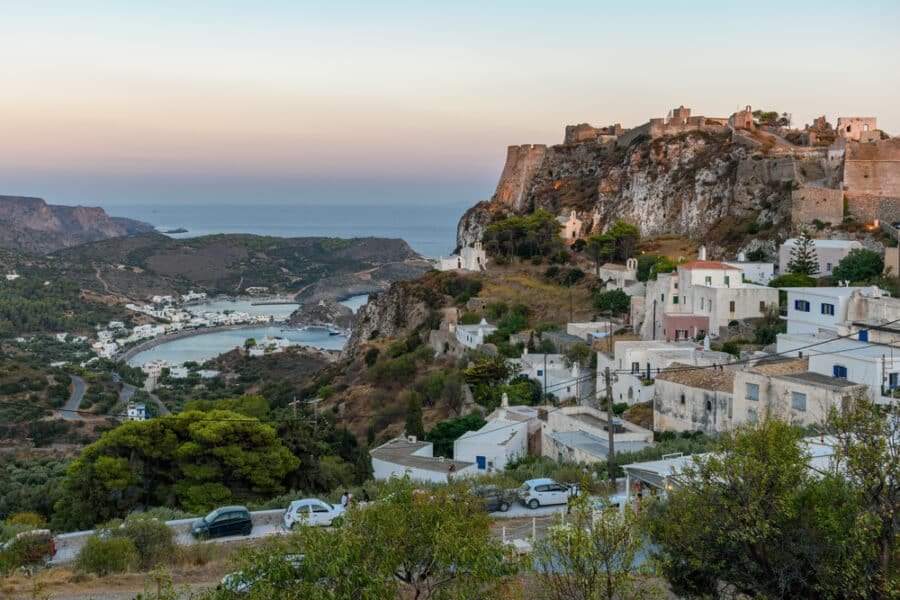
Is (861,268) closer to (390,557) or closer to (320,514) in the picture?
(320,514)

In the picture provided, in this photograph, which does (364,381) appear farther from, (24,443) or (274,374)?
(274,374)

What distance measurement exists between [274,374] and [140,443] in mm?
47461

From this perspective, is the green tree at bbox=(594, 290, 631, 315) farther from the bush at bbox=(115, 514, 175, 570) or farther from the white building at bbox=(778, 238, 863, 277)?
the bush at bbox=(115, 514, 175, 570)

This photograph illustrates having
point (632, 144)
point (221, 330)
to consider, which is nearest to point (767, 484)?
point (632, 144)

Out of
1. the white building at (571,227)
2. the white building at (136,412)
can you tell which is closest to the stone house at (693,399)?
the white building at (571,227)

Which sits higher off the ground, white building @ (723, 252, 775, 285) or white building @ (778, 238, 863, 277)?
white building @ (778, 238, 863, 277)

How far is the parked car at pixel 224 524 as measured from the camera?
12156 millimetres

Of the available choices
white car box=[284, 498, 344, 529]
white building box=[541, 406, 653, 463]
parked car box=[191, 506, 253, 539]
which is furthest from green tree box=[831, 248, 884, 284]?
parked car box=[191, 506, 253, 539]

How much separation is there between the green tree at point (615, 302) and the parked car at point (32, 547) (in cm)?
2462

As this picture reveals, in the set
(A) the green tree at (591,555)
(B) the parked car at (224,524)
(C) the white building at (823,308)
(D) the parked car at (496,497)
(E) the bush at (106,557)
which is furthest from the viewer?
(C) the white building at (823,308)

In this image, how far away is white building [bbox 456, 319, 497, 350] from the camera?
33.7 metres

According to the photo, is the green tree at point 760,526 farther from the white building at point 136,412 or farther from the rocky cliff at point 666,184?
the white building at point 136,412

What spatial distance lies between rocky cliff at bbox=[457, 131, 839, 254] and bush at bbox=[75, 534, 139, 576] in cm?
3092

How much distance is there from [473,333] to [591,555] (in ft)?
90.8
